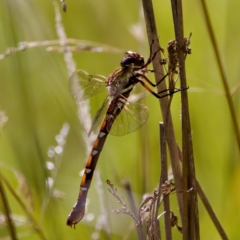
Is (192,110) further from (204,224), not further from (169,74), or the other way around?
(169,74)

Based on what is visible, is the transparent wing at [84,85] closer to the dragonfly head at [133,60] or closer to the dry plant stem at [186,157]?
the dragonfly head at [133,60]

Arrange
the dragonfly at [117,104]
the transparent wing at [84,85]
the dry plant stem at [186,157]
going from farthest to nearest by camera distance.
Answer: the transparent wing at [84,85] < the dragonfly at [117,104] < the dry plant stem at [186,157]

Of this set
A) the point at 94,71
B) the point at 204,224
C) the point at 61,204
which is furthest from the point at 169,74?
the point at 94,71

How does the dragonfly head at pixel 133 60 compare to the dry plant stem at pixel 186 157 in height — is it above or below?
above

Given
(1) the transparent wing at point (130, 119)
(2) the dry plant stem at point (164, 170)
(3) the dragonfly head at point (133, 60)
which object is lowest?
(2) the dry plant stem at point (164, 170)

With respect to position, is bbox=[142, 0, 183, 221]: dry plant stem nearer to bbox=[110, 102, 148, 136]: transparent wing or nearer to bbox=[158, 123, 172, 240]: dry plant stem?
bbox=[158, 123, 172, 240]: dry plant stem

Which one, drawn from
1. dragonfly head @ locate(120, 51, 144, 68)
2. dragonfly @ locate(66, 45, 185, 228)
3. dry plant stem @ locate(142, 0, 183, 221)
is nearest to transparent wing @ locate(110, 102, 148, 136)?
dragonfly @ locate(66, 45, 185, 228)

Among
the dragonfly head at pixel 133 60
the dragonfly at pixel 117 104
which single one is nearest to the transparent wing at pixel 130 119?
the dragonfly at pixel 117 104

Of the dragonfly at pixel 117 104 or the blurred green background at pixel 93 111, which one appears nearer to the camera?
the dragonfly at pixel 117 104
